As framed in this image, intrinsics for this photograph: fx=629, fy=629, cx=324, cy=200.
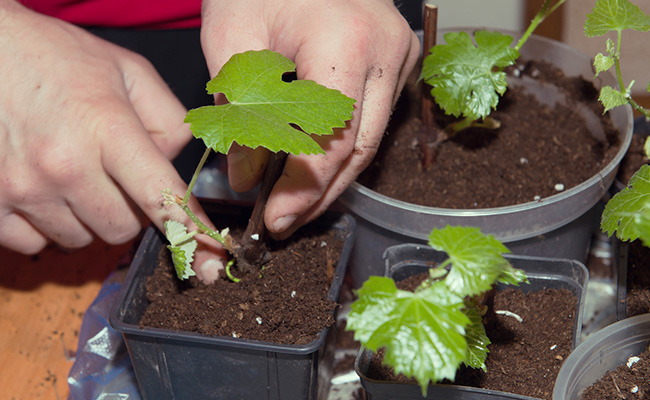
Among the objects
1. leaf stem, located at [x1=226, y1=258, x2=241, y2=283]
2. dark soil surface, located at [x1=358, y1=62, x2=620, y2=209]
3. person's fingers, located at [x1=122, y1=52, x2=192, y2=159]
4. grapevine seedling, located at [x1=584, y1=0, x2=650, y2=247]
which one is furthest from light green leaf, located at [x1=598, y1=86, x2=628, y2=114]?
person's fingers, located at [x1=122, y1=52, x2=192, y2=159]

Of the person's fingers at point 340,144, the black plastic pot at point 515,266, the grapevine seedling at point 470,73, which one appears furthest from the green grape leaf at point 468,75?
the black plastic pot at point 515,266

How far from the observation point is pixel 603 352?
80cm

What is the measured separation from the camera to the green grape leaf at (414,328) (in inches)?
22.1

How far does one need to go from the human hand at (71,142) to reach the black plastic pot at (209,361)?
0.13 metres

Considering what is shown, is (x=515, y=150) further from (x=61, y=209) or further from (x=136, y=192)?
(x=61, y=209)

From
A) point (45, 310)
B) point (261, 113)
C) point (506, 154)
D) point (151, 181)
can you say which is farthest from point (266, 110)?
point (45, 310)

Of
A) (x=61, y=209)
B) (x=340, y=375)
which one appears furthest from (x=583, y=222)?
(x=61, y=209)

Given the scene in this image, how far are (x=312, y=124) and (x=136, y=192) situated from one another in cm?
34

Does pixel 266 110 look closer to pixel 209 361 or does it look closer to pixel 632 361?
pixel 209 361

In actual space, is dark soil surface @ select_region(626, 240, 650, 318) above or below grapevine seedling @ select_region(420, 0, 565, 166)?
below

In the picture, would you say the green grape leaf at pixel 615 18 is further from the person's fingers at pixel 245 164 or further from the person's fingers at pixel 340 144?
the person's fingers at pixel 245 164

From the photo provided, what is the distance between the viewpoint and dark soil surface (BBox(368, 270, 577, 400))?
813mm

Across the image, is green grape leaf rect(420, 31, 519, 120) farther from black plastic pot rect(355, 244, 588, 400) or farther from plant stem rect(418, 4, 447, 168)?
black plastic pot rect(355, 244, 588, 400)

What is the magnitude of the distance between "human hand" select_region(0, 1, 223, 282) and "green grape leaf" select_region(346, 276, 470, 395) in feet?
1.34
